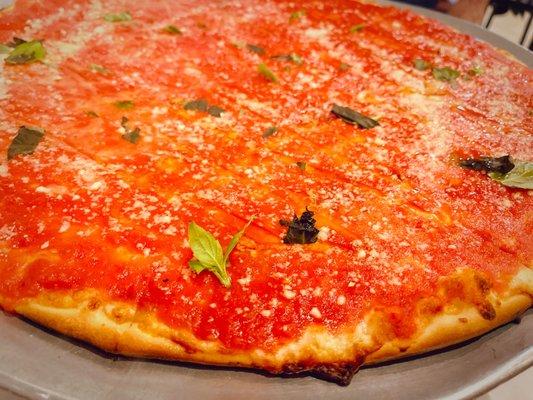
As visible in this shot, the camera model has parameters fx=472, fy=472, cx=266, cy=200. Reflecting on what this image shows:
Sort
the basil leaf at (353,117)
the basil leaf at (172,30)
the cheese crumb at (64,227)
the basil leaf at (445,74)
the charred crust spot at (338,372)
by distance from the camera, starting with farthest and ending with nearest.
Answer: the basil leaf at (172,30), the basil leaf at (445,74), the basil leaf at (353,117), the cheese crumb at (64,227), the charred crust spot at (338,372)

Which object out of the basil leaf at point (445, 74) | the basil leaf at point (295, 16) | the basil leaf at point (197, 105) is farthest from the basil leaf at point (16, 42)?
the basil leaf at point (445, 74)

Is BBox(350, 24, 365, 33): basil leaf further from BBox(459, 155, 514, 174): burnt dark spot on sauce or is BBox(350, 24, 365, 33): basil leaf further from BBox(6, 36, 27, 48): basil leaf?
BBox(6, 36, 27, 48): basil leaf

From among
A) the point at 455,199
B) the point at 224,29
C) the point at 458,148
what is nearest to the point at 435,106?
the point at 458,148

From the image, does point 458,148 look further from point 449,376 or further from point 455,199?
point 449,376

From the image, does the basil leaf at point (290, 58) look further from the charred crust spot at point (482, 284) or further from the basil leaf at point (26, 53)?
the charred crust spot at point (482, 284)

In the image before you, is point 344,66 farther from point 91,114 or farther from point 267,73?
point 91,114

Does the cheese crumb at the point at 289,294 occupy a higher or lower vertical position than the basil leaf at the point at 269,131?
lower
